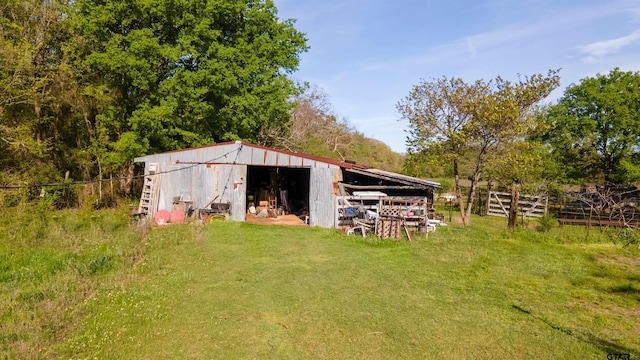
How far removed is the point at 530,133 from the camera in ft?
74.0

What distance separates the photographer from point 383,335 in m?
6.30

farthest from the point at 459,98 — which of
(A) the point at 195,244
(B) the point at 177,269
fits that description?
(B) the point at 177,269

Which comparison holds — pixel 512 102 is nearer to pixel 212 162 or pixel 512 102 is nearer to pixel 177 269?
pixel 212 162

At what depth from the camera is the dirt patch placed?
1708cm

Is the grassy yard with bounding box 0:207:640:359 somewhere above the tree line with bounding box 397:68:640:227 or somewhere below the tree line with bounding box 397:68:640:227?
below

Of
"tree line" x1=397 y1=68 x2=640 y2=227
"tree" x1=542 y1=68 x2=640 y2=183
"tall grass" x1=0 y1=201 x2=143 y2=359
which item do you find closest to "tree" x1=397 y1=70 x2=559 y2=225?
"tree line" x1=397 y1=68 x2=640 y2=227

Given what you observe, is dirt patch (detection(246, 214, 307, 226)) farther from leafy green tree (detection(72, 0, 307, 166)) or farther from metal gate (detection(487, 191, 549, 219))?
metal gate (detection(487, 191, 549, 219))

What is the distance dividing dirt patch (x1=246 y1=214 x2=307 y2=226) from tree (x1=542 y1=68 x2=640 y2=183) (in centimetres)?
1763

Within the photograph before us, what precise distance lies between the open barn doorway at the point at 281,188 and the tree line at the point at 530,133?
6682 millimetres

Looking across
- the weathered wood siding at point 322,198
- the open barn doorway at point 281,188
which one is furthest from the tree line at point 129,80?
the weathered wood siding at point 322,198

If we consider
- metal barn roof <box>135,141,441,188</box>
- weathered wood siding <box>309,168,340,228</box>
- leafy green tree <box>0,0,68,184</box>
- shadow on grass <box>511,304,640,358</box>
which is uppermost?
leafy green tree <box>0,0,68,184</box>

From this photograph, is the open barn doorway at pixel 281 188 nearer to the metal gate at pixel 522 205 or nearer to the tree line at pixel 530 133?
the tree line at pixel 530 133

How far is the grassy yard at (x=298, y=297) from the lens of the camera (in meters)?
5.85

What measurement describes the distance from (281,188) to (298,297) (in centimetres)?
1433
